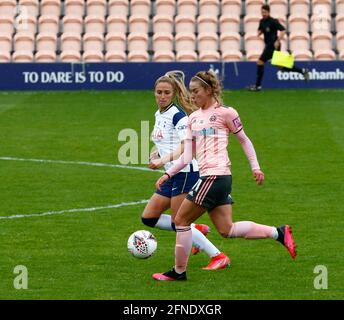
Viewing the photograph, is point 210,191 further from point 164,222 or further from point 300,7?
point 300,7

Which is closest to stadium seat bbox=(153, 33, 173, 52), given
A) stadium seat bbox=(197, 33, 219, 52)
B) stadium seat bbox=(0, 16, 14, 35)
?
stadium seat bbox=(197, 33, 219, 52)

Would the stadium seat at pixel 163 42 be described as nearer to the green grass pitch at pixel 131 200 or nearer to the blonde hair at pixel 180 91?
the green grass pitch at pixel 131 200

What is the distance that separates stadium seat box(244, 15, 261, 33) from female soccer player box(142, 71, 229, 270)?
2152 centimetres

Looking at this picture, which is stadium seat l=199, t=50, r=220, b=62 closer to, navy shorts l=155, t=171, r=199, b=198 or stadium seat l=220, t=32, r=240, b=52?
stadium seat l=220, t=32, r=240, b=52

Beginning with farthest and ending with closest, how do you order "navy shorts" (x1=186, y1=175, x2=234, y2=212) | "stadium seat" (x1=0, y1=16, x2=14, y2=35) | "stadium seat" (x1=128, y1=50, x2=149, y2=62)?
1. "stadium seat" (x1=0, y1=16, x2=14, y2=35)
2. "stadium seat" (x1=128, y1=50, x2=149, y2=62)
3. "navy shorts" (x1=186, y1=175, x2=234, y2=212)

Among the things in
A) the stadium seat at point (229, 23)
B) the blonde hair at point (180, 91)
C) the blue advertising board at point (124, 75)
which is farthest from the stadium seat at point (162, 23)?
the blonde hair at point (180, 91)

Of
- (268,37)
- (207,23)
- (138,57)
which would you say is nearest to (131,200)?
(268,37)

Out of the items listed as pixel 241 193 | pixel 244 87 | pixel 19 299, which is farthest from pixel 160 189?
pixel 244 87

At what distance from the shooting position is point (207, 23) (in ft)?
110

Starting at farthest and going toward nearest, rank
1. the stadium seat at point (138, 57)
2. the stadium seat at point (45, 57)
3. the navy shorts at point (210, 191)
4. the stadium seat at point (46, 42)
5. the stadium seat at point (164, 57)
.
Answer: the stadium seat at point (46, 42)
the stadium seat at point (45, 57)
the stadium seat at point (138, 57)
the stadium seat at point (164, 57)
the navy shorts at point (210, 191)

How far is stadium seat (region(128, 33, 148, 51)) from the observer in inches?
1299

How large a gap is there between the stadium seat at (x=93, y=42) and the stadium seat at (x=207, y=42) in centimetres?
279

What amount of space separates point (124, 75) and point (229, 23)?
3.92 m

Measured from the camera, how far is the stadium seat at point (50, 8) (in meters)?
34.0
